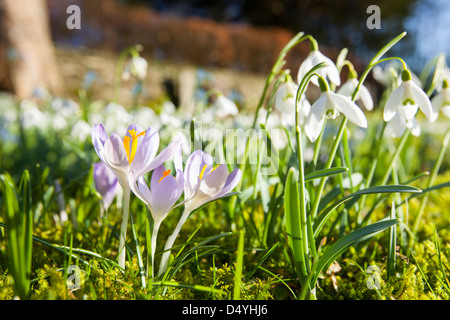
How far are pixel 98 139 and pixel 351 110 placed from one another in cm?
51

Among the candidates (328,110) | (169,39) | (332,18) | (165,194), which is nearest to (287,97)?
(328,110)

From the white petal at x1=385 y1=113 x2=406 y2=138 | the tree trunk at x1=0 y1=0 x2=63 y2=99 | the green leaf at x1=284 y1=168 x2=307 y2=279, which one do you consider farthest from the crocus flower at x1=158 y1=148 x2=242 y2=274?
the tree trunk at x1=0 y1=0 x2=63 y2=99

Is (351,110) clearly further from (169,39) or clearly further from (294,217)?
(169,39)

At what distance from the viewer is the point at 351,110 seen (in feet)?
2.59

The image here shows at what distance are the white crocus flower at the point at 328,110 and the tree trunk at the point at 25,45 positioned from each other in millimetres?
5192

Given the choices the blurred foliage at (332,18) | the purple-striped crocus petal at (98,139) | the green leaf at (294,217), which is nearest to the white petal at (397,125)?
the green leaf at (294,217)

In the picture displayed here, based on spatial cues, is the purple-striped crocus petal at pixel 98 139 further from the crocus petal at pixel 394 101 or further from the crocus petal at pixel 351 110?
the crocus petal at pixel 394 101

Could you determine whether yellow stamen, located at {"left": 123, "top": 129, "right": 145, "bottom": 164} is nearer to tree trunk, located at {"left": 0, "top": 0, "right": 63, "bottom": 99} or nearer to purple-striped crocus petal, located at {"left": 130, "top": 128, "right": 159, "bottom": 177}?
purple-striped crocus petal, located at {"left": 130, "top": 128, "right": 159, "bottom": 177}

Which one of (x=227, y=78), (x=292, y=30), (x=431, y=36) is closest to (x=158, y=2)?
(x=292, y=30)

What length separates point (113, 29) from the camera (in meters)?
8.72

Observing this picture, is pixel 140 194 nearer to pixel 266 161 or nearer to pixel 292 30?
pixel 266 161

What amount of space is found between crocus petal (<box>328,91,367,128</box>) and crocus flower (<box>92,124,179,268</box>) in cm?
34

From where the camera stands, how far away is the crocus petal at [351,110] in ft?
2.58

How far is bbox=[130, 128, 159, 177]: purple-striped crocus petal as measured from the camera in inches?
29.3
